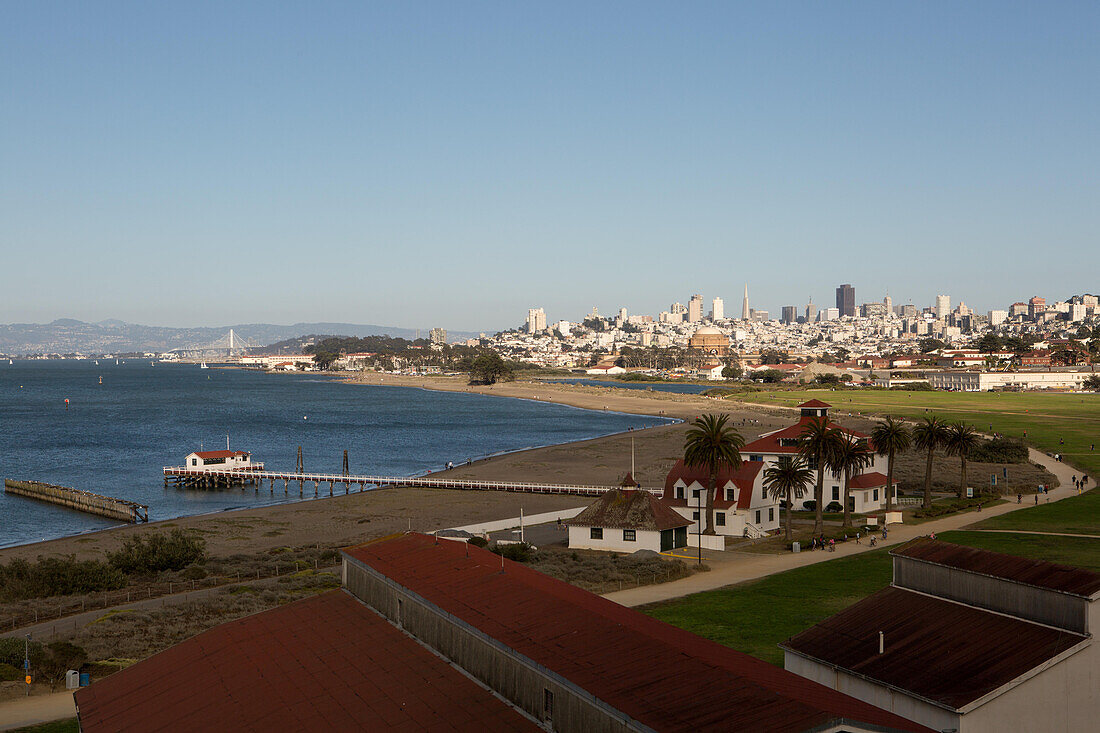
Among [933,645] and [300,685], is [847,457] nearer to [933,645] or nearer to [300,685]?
[933,645]

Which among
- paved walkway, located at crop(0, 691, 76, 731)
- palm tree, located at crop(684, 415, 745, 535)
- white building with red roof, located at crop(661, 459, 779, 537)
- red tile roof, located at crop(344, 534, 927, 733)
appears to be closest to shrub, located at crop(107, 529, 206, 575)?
paved walkway, located at crop(0, 691, 76, 731)

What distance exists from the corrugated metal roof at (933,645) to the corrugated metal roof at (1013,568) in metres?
0.88

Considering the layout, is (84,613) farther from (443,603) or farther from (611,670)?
(611,670)

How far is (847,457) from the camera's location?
168 feet

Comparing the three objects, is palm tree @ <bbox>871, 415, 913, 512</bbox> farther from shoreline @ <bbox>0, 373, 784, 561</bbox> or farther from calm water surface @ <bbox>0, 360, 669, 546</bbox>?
calm water surface @ <bbox>0, 360, 669, 546</bbox>

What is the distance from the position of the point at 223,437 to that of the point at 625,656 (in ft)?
379

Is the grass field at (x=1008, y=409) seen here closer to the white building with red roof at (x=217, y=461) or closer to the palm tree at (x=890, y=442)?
→ the palm tree at (x=890, y=442)

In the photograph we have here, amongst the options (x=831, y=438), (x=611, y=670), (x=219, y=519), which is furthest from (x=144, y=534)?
(x=611, y=670)

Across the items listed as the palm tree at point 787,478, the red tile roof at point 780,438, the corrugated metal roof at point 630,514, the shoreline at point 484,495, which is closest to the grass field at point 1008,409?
the red tile roof at point 780,438

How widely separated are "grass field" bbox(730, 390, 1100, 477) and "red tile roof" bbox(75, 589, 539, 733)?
2701 inches

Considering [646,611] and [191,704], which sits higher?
[191,704]

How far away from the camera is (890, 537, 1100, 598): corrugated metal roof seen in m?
18.8

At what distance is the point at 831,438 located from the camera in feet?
164

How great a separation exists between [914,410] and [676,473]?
9241 cm
